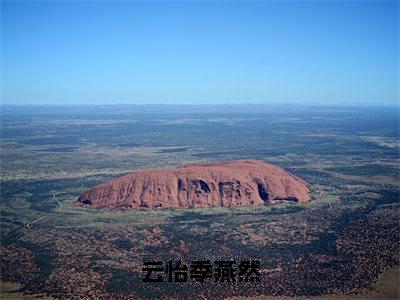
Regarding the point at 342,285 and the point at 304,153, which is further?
the point at 304,153

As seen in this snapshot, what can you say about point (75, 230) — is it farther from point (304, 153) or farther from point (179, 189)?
point (304, 153)

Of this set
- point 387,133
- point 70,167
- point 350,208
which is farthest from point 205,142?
point 350,208

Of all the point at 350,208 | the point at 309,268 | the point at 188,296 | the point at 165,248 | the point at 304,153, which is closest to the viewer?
the point at 188,296

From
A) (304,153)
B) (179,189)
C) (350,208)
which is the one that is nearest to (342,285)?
(350,208)

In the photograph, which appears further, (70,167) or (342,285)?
(70,167)

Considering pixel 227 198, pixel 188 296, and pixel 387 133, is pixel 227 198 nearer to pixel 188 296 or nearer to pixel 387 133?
pixel 188 296

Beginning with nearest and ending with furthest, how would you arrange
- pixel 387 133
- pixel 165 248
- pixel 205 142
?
pixel 165 248 < pixel 205 142 < pixel 387 133
